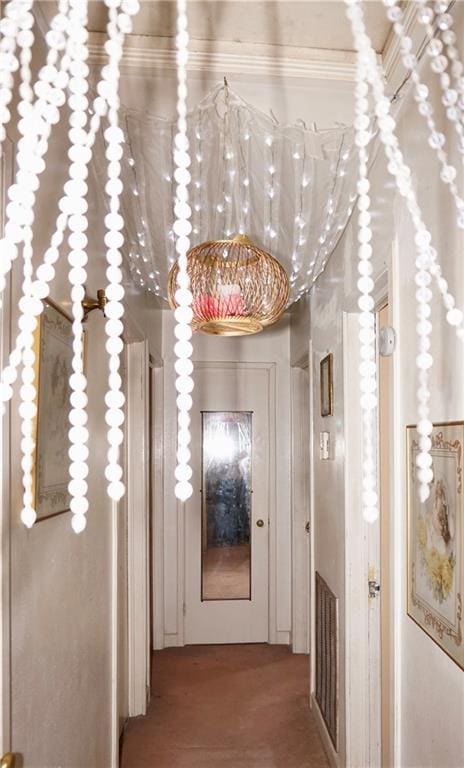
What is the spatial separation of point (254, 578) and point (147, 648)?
112 cm

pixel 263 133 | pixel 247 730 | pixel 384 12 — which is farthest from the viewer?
pixel 247 730

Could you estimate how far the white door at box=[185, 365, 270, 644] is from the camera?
4094 mm

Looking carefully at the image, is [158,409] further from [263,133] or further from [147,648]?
[263,133]

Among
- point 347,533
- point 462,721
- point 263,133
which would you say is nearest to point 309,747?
point 347,533

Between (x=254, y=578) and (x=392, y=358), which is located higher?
(x=392, y=358)

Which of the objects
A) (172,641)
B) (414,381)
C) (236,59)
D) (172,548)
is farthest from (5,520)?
(172,641)

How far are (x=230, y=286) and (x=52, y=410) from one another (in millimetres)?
650

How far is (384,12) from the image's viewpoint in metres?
1.45

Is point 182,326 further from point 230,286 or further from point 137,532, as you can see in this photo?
point 137,532

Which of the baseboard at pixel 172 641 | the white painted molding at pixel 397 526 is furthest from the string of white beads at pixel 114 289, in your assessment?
the baseboard at pixel 172 641

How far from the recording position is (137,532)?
123 inches

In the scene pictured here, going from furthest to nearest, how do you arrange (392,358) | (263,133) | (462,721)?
(392,358) < (263,133) < (462,721)

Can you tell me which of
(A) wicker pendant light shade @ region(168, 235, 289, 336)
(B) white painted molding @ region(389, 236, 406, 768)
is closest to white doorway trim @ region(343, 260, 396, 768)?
(B) white painted molding @ region(389, 236, 406, 768)

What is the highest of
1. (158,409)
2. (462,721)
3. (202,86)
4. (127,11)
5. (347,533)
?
(202,86)
